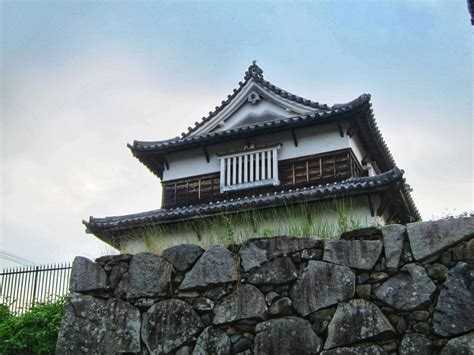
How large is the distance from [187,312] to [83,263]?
1.45 meters

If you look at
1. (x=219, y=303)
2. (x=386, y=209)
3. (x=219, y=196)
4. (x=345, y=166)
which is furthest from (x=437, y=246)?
(x=219, y=196)

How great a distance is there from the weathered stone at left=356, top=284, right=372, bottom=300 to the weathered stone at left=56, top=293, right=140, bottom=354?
7.78ft

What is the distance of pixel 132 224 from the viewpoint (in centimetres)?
1335

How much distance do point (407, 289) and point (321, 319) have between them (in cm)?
86

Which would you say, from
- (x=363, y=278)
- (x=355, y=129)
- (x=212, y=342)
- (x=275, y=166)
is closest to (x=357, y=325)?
(x=363, y=278)

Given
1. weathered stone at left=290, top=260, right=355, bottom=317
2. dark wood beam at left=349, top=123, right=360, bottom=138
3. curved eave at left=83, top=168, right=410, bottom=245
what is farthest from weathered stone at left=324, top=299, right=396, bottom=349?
dark wood beam at left=349, top=123, right=360, bottom=138

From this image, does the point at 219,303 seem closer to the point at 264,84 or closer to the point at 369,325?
the point at 369,325

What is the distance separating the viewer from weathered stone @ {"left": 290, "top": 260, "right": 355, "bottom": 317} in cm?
504

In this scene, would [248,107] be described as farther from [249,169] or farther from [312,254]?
[312,254]

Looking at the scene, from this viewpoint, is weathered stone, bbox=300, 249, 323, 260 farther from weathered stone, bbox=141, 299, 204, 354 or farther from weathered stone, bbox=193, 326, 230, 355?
weathered stone, bbox=141, 299, 204, 354

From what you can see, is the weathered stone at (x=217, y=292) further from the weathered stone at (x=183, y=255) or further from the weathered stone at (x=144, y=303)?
the weathered stone at (x=144, y=303)

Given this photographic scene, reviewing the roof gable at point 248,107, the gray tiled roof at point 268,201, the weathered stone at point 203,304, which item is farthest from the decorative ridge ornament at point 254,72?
the weathered stone at point 203,304

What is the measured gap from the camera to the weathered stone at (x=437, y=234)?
190 inches

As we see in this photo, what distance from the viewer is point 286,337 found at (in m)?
5.05
